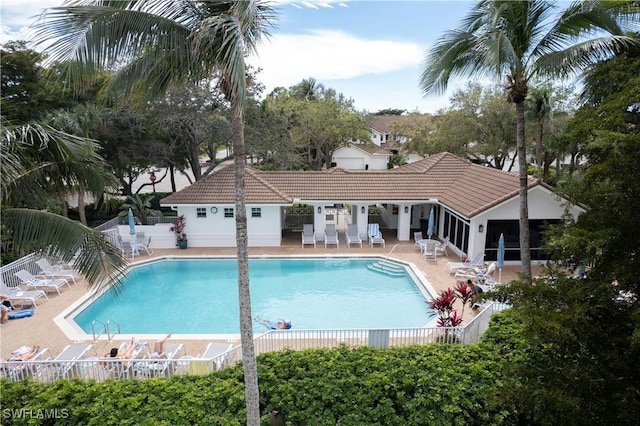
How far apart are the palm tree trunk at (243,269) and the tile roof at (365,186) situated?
14259 mm

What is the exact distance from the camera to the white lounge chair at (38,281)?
15.2 metres

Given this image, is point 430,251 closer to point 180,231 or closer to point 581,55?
point 581,55

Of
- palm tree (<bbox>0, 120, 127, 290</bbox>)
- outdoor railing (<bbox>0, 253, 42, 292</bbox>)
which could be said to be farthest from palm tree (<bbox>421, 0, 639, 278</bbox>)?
outdoor railing (<bbox>0, 253, 42, 292</bbox>)

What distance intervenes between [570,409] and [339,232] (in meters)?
18.1

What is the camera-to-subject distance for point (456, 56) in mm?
9875

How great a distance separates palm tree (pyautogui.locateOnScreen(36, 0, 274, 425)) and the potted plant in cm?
1553

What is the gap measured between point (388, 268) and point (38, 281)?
570 inches

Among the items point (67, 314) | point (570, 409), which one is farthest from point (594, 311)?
point (67, 314)

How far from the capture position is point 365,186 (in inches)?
882

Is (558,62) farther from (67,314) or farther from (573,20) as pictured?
(67,314)

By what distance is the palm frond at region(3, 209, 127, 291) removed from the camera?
250 inches

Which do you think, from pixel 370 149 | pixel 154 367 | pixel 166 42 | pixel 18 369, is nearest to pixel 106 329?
pixel 18 369

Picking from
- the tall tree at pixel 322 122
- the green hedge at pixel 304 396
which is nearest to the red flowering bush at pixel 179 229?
the green hedge at pixel 304 396

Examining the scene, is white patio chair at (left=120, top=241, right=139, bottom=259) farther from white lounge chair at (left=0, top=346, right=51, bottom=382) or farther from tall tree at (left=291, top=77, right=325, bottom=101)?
tall tree at (left=291, top=77, right=325, bottom=101)
